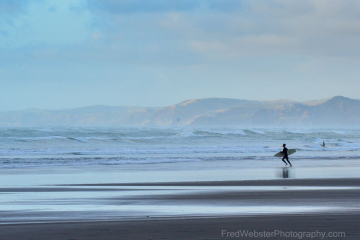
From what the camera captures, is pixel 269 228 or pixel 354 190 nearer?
pixel 269 228

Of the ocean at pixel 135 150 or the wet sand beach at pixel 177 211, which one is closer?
the wet sand beach at pixel 177 211

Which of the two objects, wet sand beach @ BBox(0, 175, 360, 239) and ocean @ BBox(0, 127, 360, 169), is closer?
wet sand beach @ BBox(0, 175, 360, 239)

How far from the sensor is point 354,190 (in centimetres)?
1352

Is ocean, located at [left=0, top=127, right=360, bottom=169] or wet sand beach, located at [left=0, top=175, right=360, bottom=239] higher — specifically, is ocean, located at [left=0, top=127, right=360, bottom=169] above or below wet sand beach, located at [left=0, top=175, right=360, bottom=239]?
above

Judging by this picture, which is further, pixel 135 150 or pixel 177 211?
pixel 135 150

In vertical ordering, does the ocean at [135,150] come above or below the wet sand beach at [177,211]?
above

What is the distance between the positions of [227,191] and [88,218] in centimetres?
546

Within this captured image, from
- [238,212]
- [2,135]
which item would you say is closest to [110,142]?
[2,135]

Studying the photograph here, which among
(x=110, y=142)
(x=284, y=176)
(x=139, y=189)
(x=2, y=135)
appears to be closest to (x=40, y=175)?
(x=139, y=189)

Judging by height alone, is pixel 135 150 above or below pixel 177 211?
above

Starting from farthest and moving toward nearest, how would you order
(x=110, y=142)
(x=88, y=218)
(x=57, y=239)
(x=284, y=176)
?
(x=110, y=142) < (x=284, y=176) < (x=88, y=218) < (x=57, y=239)

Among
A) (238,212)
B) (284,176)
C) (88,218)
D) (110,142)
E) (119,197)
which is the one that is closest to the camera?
(88,218)

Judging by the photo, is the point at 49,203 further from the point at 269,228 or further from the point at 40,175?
the point at 40,175

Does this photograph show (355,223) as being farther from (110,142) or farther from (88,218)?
(110,142)
